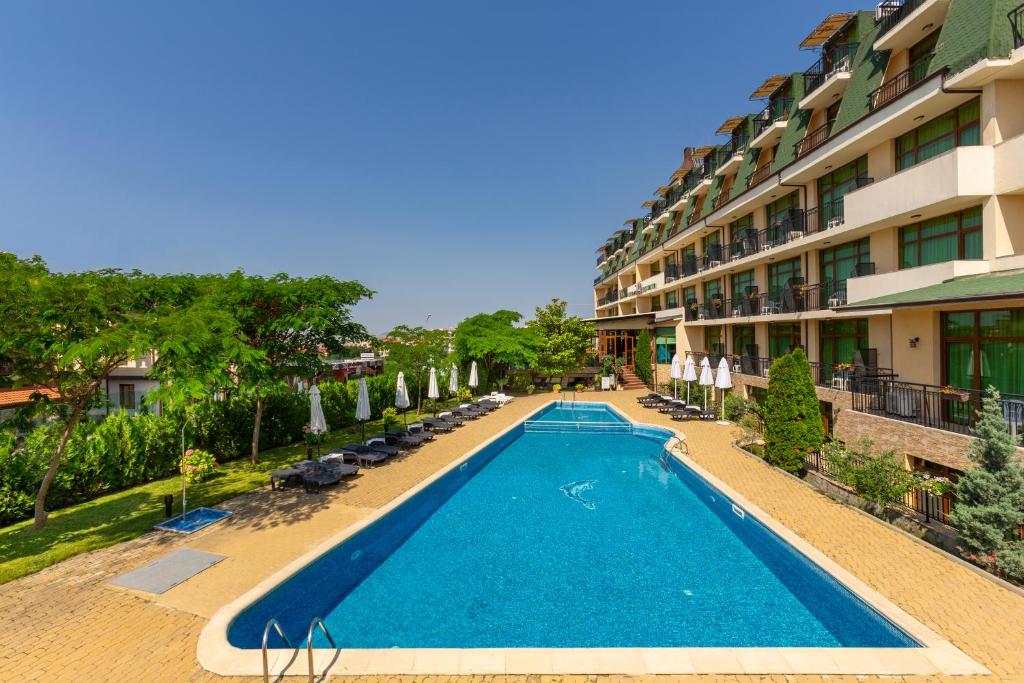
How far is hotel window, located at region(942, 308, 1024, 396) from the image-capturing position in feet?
36.6

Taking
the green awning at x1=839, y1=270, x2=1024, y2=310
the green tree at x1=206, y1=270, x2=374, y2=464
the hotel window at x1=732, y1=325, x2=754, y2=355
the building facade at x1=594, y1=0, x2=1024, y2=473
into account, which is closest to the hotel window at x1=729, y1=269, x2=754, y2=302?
the building facade at x1=594, y1=0, x2=1024, y2=473

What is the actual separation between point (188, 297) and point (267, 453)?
6635mm

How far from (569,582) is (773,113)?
86.6 ft

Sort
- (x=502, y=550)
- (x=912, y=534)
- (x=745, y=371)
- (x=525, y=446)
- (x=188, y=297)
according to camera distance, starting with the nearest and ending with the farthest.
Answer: (x=912, y=534), (x=502, y=550), (x=188, y=297), (x=525, y=446), (x=745, y=371)

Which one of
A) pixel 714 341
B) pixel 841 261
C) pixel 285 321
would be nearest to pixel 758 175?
pixel 841 261

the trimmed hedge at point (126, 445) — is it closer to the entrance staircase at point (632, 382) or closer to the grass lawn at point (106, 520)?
the grass lawn at point (106, 520)

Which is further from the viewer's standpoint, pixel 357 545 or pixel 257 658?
pixel 357 545

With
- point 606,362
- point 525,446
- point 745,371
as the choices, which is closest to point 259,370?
point 525,446

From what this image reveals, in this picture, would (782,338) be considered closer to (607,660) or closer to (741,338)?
(741,338)

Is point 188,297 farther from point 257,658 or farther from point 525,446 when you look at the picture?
point 525,446

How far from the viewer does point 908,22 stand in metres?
14.3

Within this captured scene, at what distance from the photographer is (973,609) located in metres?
6.70

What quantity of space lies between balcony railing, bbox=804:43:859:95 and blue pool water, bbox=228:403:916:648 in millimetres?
18568

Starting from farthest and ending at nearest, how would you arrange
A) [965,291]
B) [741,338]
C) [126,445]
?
1. [741,338]
2. [126,445]
3. [965,291]
